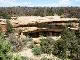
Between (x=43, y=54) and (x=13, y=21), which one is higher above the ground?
(x=13, y=21)

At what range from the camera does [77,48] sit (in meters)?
20.1

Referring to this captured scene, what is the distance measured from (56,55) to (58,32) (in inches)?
236

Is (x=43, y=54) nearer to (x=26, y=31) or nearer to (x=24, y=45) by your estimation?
(x=24, y=45)

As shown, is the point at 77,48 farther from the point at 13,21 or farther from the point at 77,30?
the point at 13,21

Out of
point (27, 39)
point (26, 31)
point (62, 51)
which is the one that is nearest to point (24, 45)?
point (27, 39)

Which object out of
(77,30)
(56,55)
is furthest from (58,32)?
(56,55)

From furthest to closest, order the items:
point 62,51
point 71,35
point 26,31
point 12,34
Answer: point 26,31 < point 12,34 < point 71,35 < point 62,51

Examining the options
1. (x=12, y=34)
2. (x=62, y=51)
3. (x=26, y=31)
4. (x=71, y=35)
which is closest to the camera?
(x=62, y=51)

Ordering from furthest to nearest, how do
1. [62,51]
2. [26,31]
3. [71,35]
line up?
[26,31], [71,35], [62,51]

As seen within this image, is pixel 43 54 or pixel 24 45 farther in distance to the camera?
pixel 24 45

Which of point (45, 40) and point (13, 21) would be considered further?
point (13, 21)

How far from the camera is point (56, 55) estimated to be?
20234 mm

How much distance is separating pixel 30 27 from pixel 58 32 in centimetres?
332

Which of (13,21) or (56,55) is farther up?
(13,21)
